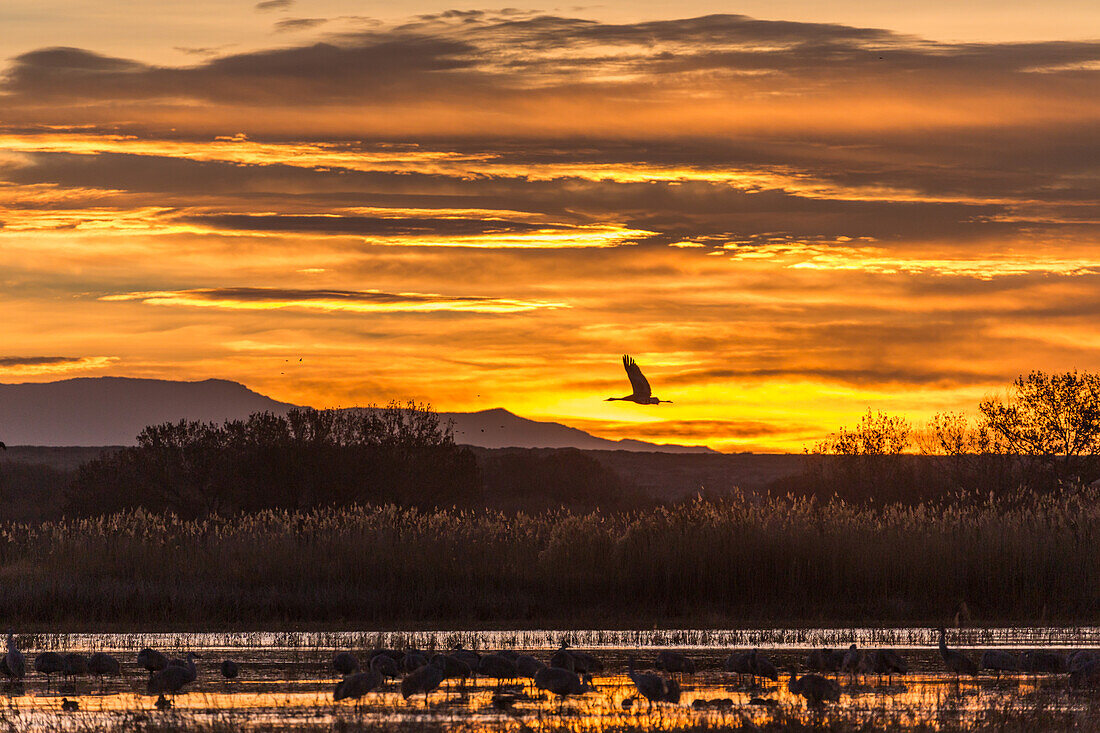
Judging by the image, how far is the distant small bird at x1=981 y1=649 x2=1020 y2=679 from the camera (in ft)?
59.1

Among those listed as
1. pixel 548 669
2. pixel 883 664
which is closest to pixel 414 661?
pixel 548 669

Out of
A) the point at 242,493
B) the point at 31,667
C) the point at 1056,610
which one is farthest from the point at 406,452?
the point at 31,667

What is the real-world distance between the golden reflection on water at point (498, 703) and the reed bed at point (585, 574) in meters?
7.49

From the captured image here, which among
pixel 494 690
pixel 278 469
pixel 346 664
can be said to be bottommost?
pixel 494 690

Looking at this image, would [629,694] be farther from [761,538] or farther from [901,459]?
[901,459]

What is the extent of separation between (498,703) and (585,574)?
1154 centimetres

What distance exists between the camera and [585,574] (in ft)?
90.6

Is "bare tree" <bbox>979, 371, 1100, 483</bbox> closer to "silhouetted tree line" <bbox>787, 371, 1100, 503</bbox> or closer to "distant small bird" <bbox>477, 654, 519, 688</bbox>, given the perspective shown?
"silhouetted tree line" <bbox>787, 371, 1100, 503</bbox>

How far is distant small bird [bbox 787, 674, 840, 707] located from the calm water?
17 cm

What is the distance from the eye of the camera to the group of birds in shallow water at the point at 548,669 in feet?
52.5

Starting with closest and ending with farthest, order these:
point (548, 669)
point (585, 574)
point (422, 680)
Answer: point (422, 680)
point (548, 669)
point (585, 574)

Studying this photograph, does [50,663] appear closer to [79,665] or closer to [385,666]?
[79,665]

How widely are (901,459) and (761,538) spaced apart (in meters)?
22.2

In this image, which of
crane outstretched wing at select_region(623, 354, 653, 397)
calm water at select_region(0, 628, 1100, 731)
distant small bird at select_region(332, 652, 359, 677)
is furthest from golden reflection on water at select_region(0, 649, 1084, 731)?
crane outstretched wing at select_region(623, 354, 653, 397)
